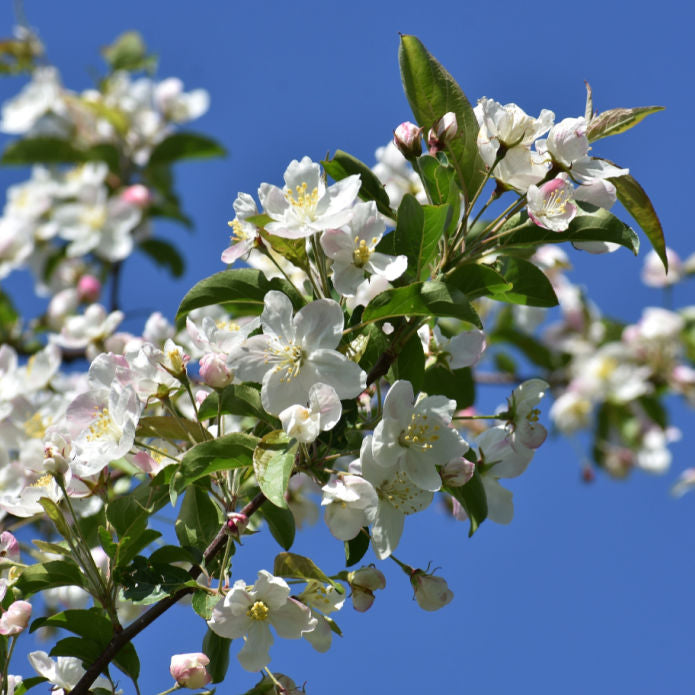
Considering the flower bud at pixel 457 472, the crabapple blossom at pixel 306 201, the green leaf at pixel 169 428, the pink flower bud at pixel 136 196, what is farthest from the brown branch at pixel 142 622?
the pink flower bud at pixel 136 196

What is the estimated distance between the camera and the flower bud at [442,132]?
4.75ft

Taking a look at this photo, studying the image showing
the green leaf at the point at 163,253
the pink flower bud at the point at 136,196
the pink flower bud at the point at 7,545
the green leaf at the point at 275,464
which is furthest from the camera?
the green leaf at the point at 163,253

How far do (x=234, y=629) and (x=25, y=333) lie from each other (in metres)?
2.36

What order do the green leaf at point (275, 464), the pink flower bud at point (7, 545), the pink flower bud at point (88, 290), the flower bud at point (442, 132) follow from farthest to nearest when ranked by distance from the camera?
the pink flower bud at point (88, 290) → the pink flower bud at point (7, 545) → the flower bud at point (442, 132) → the green leaf at point (275, 464)

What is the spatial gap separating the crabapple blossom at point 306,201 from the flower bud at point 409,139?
11cm

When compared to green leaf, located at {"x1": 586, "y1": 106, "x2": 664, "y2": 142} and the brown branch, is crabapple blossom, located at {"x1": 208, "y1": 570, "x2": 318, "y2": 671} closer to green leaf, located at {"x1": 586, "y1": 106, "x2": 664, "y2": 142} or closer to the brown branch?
the brown branch

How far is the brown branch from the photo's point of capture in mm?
1370

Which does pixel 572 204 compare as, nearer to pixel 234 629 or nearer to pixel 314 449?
pixel 314 449

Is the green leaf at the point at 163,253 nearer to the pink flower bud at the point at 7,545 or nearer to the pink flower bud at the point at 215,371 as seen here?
the pink flower bud at the point at 7,545

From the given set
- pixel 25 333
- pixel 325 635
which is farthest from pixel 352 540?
pixel 25 333

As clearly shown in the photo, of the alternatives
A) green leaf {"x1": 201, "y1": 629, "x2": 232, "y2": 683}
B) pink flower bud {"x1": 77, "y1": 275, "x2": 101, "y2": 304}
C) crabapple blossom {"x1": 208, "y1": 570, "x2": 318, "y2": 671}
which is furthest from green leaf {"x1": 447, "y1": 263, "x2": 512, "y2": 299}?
pink flower bud {"x1": 77, "y1": 275, "x2": 101, "y2": 304}

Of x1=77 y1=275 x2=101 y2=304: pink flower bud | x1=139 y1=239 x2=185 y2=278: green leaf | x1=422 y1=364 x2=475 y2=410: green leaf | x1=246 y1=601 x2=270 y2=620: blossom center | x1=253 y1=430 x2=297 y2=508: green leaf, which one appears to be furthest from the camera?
x1=139 y1=239 x2=185 y2=278: green leaf

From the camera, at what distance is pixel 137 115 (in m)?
3.97

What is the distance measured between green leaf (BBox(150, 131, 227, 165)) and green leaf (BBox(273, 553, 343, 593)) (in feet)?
9.42
